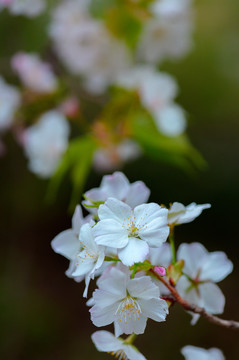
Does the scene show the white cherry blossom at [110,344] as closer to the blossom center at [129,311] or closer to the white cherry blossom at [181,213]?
the blossom center at [129,311]

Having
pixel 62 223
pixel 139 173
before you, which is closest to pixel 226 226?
pixel 139 173

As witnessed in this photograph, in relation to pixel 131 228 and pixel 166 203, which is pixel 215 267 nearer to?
pixel 131 228

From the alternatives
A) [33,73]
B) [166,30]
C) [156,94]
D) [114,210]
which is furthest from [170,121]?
[114,210]

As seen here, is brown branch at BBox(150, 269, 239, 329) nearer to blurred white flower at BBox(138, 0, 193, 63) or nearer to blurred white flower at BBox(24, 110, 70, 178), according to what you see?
blurred white flower at BBox(24, 110, 70, 178)

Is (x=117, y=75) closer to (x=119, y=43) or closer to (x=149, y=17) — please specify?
(x=119, y=43)

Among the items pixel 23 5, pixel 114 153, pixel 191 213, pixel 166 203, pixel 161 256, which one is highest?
pixel 23 5

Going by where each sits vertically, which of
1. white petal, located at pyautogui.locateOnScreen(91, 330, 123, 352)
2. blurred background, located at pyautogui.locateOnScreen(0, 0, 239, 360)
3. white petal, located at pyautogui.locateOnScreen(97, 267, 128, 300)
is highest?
white petal, located at pyautogui.locateOnScreen(97, 267, 128, 300)

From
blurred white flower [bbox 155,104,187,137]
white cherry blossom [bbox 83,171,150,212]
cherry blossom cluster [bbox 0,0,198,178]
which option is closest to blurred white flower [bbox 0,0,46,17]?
cherry blossom cluster [bbox 0,0,198,178]
